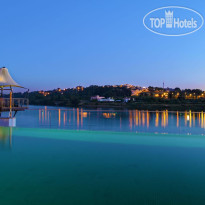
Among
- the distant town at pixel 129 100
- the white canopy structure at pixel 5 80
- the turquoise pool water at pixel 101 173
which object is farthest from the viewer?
the distant town at pixel 129 100

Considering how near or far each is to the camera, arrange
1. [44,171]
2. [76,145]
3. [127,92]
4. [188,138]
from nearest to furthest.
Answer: [44,171] → [76,145] → [188,138] → [127,92]

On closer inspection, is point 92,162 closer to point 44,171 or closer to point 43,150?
point 44,171

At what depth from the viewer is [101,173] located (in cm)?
379

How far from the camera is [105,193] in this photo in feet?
9.69

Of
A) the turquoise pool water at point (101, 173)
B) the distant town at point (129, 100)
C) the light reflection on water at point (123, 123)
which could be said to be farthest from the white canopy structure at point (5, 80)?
the distant town at point (129, 100)

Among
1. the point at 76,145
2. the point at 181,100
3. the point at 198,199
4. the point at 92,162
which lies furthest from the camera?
the point at 181,100

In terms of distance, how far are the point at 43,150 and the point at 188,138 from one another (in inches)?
184

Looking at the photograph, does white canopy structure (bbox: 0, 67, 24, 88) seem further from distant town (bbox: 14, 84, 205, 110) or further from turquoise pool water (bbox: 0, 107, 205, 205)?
distant town (bbox: 14, 84, 205, 110)

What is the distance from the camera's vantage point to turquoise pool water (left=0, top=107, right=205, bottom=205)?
2.82 m

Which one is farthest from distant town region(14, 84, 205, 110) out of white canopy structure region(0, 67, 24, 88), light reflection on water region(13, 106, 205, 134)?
white canopy structure region(0, 67, 24, 88)

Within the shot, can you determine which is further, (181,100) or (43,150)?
(181,100)

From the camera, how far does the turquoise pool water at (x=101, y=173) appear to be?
2.82 metres

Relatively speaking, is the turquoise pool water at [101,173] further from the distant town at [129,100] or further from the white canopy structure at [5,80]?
the distant town at [129,100]

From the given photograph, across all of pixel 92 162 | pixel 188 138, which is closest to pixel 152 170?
pixel 92 162
